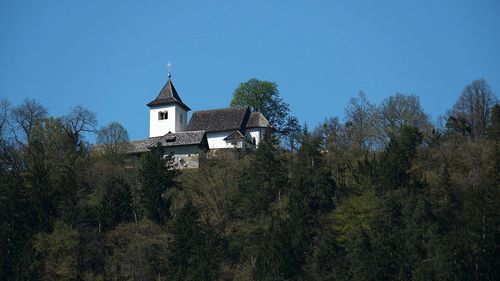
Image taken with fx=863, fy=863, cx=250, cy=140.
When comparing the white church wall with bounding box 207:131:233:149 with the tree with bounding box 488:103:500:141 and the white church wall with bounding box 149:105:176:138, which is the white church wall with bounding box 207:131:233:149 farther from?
the tree with bounding box 488:103:500:141

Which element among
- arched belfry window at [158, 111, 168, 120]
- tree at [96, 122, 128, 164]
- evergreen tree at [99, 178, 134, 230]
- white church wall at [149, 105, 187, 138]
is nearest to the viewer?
evergreen tree at [99, 178, 134, 230]

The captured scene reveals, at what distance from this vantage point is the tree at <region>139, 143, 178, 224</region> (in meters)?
56.5

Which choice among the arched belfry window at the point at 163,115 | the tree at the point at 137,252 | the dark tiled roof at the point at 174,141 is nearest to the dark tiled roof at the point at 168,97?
the arched belfry window at the point at 163,115

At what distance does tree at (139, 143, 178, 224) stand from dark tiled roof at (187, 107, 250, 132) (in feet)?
53.9

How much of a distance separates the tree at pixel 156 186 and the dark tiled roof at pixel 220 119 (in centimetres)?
1644

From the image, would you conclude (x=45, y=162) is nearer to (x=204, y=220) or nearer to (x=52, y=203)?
(x=52, y=203)

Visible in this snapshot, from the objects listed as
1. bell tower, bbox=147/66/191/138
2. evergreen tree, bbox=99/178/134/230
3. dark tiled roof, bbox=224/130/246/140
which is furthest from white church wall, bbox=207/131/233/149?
evergreen tree, bbox=99/178/134/230

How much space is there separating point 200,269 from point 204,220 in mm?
7214

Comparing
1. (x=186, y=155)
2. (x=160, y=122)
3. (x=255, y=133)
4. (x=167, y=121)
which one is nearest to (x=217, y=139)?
(x=255, y=133)

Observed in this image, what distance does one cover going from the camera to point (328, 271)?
4919 centimetres

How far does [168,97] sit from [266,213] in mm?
29633

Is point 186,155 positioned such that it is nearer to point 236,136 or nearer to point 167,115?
point 236,136

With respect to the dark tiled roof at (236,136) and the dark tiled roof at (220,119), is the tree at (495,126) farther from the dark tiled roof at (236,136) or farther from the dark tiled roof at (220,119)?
the dark tiled roof at (220,119)

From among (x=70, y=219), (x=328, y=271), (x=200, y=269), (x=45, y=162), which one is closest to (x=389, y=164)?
(x=328, y=271)
